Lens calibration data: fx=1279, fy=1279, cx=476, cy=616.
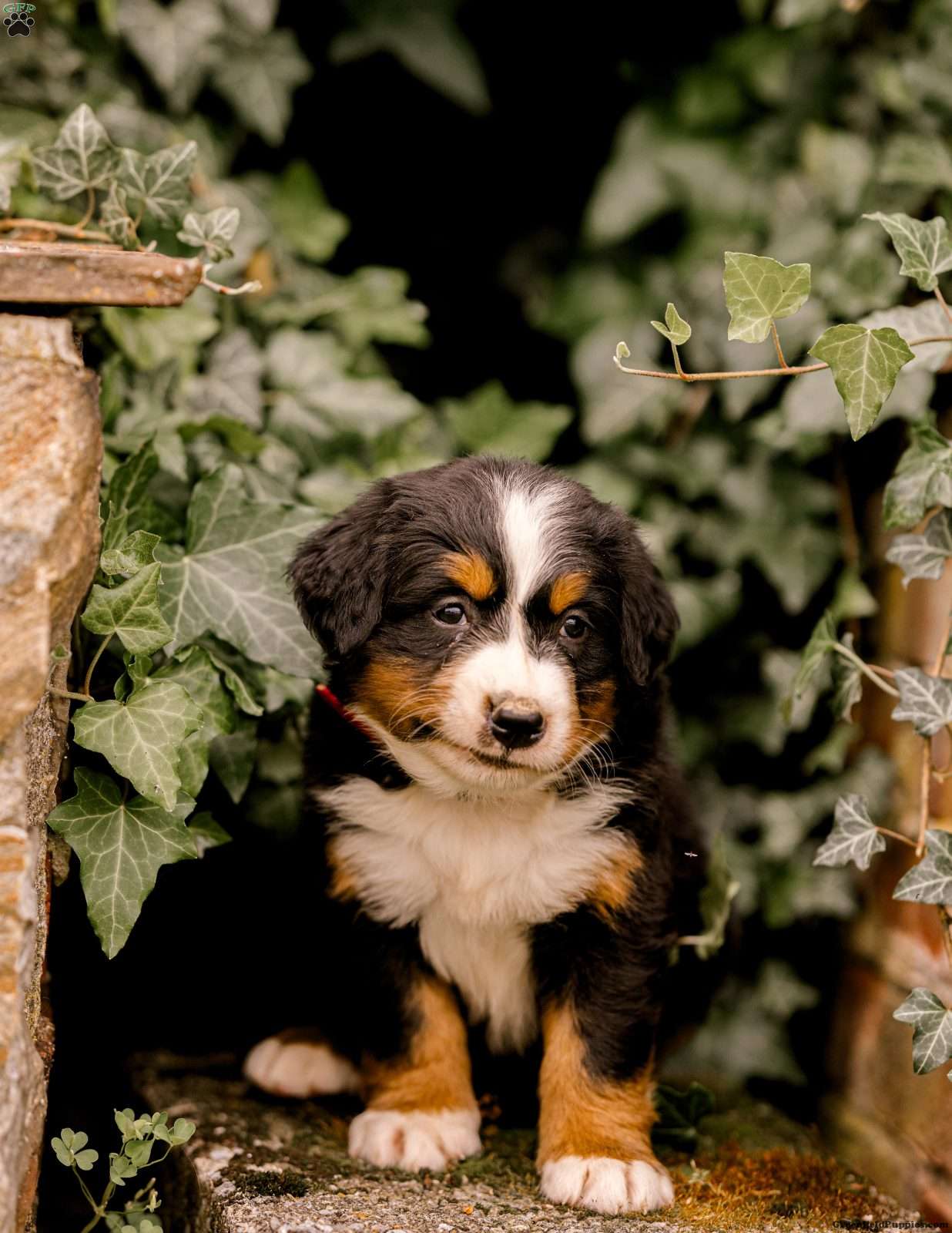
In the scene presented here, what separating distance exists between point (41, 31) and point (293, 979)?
8.70 ft

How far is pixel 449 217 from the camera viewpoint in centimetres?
477

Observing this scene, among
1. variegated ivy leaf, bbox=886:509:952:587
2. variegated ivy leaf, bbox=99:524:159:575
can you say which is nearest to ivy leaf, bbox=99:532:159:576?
variegated ivy leaf, bbox=99:524:159:575

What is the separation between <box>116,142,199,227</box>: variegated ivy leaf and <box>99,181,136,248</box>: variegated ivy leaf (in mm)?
50

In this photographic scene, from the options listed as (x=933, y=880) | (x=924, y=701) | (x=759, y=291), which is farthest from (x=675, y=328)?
(x=933, y=880)

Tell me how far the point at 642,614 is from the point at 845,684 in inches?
20.2

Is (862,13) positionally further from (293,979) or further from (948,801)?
(293,979)

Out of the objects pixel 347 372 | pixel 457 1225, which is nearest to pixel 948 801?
pixel 457 1225

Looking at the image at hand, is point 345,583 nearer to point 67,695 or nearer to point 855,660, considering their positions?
point 67,695

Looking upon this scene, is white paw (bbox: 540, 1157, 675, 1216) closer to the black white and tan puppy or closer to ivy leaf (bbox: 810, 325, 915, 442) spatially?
the black white and tan puppy

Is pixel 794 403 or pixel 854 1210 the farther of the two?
pixel 794 403

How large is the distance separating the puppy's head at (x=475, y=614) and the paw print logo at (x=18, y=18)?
172cm

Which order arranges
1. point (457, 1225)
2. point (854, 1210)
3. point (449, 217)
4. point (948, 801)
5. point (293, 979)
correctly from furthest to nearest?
1. point (449, 217)
2. point (293, 979)
3. point (948, 801)
4. point (854, 1210)
5. point (457, 1225)

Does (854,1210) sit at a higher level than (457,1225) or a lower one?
lower

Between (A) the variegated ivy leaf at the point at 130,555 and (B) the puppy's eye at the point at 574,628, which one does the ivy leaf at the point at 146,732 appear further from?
(B) the puppy's eye at the point at 574,628
